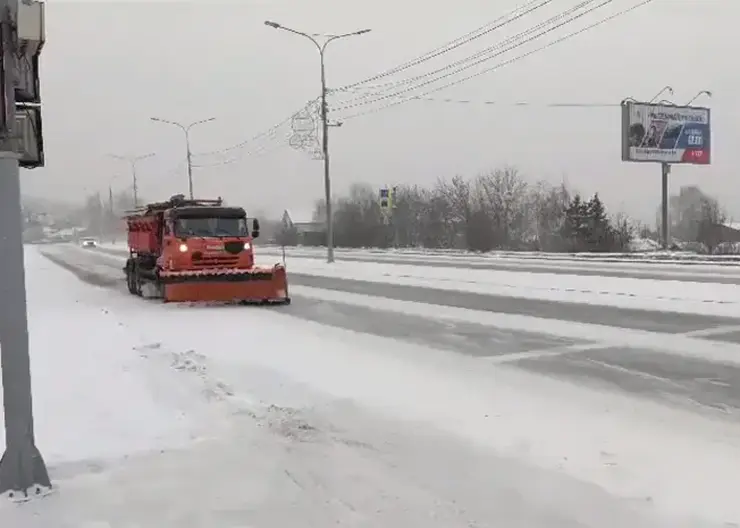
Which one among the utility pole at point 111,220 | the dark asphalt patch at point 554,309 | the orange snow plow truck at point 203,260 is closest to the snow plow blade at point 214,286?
the orange snow plow truck at point 203,260

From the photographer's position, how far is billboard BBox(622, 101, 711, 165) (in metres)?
49.8

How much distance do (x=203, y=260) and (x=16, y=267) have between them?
14.3m

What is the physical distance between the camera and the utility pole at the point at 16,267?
4.50 meters

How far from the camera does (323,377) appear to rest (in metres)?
8.86

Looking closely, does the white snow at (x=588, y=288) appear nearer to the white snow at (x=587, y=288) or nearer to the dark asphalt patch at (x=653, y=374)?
the white snow at (x=587, y=288)

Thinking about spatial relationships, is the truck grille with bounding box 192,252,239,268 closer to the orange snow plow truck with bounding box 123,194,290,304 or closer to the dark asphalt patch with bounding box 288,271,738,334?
the orange snow plow truck with bounding box 123,194,290,304

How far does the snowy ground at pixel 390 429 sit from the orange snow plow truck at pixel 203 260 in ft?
16.9

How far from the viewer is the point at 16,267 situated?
189 inches

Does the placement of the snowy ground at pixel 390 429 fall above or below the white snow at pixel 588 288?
above

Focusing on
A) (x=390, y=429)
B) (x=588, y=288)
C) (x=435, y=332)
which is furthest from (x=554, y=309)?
(x=390, y=429)

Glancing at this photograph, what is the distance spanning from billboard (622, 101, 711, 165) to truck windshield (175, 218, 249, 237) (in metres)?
36.6

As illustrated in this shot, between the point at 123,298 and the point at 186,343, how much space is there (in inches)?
406

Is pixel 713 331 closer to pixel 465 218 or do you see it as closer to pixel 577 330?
pixel 577 330

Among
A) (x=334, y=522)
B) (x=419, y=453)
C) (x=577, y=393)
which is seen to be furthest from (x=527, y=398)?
(x=334, y=522)
